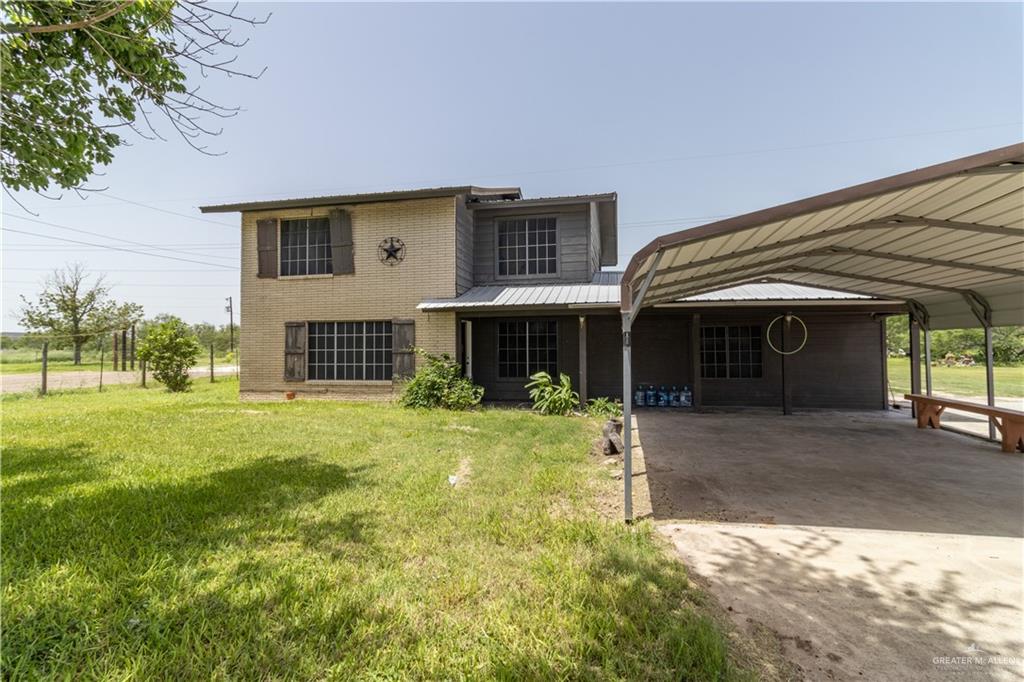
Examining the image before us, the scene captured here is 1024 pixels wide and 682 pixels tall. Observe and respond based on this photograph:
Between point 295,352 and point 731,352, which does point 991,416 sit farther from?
point 295,352

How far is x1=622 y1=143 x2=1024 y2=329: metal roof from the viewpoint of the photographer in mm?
3584

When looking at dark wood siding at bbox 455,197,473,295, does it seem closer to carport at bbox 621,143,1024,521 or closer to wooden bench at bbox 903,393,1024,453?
carport at bbox 621,143,1024,521

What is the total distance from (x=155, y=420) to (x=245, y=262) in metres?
5.74

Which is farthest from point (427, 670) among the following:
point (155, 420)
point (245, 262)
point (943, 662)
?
point (245, 262)

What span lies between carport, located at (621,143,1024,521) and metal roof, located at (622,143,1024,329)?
12 millimetres

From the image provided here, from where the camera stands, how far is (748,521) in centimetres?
425

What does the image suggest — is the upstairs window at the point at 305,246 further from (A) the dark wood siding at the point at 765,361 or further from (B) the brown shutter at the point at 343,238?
(A) the dark wood siding at the point at 765,361

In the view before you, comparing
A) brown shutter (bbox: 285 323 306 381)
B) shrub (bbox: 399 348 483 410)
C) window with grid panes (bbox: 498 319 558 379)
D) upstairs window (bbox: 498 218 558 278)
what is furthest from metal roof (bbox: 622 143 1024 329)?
brown shutter (bbox: 285 323 306 381)

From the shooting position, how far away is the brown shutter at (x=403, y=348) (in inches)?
461

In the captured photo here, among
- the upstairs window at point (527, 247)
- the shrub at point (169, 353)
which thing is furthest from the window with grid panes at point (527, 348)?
the shrub at point (169, 353)

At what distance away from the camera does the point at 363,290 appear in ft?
39.9

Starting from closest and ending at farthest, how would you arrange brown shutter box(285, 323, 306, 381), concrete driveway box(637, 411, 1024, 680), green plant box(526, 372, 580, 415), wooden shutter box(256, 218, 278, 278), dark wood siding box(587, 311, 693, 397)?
concrete driveway box(637, 411, 1024, 680) < green plant box(526, 372, 580, 415) < dark wood siding box(587, 311, 693, 397) < brown shutter box(285, 323, 306, 381) < wooden shutter box(256, 218, 278, 278)

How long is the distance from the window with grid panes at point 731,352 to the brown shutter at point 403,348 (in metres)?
8.36

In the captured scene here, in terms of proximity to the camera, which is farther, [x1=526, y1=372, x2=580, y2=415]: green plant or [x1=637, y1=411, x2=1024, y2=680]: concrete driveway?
[x1=526, y1=372, x2=580, y2=415]: green plant
